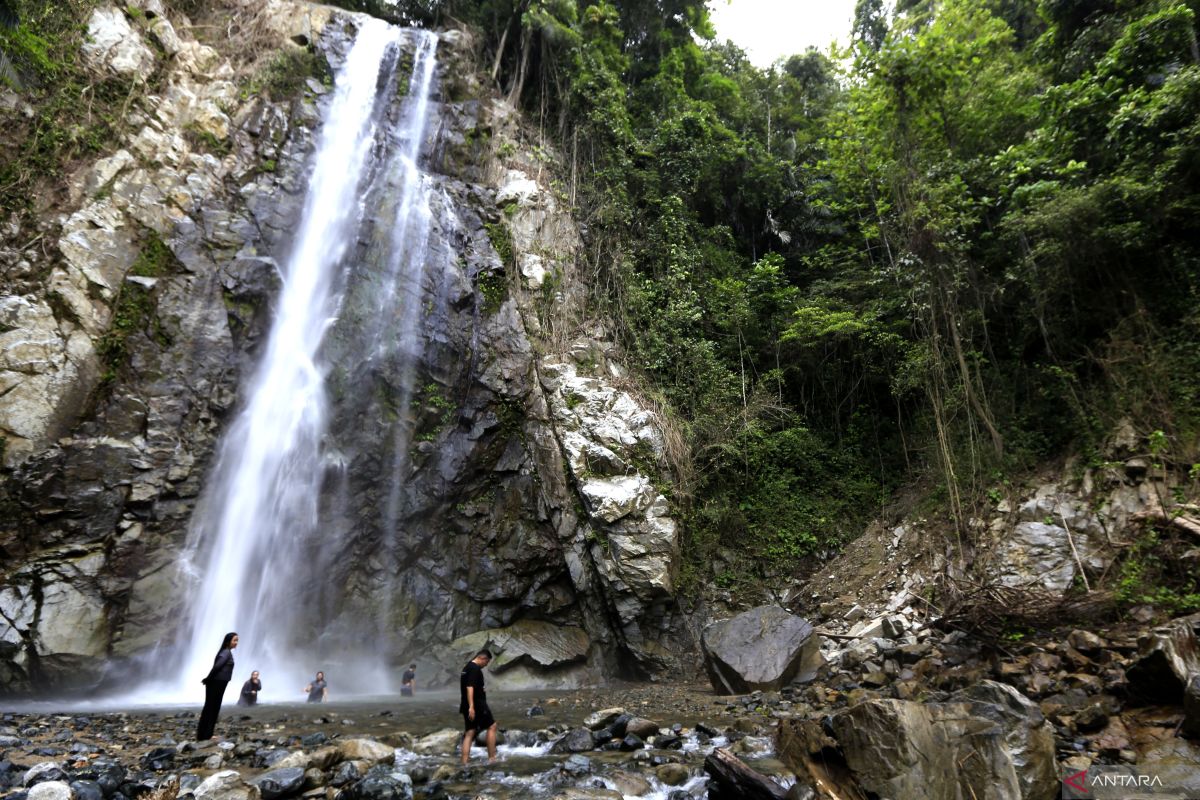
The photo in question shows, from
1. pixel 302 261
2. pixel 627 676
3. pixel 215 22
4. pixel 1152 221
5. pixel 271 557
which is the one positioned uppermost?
pixel 215 22

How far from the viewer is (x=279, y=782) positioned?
5.03 m

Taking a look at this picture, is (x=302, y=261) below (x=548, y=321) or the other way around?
the other way around

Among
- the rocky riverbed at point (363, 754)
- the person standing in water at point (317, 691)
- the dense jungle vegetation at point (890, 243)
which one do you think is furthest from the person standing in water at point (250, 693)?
the dense jungle vegetation at point (890, 243)

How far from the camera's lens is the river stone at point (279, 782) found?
195 inches

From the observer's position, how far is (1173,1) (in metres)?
10.6

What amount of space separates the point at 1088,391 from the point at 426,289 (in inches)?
541

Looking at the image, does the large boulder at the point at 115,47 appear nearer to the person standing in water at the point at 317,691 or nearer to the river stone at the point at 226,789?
the person standing in water at the point at 317,691

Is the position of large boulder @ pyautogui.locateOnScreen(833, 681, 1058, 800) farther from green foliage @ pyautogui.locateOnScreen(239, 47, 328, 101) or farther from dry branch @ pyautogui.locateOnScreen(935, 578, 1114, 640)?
green foliage @ pyautogui.locateOnScreen(239, 47, 328, 101)

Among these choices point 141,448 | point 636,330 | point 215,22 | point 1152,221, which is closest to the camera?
point 1152,221

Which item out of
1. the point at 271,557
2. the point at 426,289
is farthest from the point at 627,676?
the point at 426,289

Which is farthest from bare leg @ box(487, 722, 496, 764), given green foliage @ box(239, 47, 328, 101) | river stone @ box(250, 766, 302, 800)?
green foliage @ box(239, 47, 328, 101)

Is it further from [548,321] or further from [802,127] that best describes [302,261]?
[802,127]

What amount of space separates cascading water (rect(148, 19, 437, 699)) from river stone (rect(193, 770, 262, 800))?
710 cm

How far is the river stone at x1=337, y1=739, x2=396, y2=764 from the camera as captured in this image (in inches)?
234
